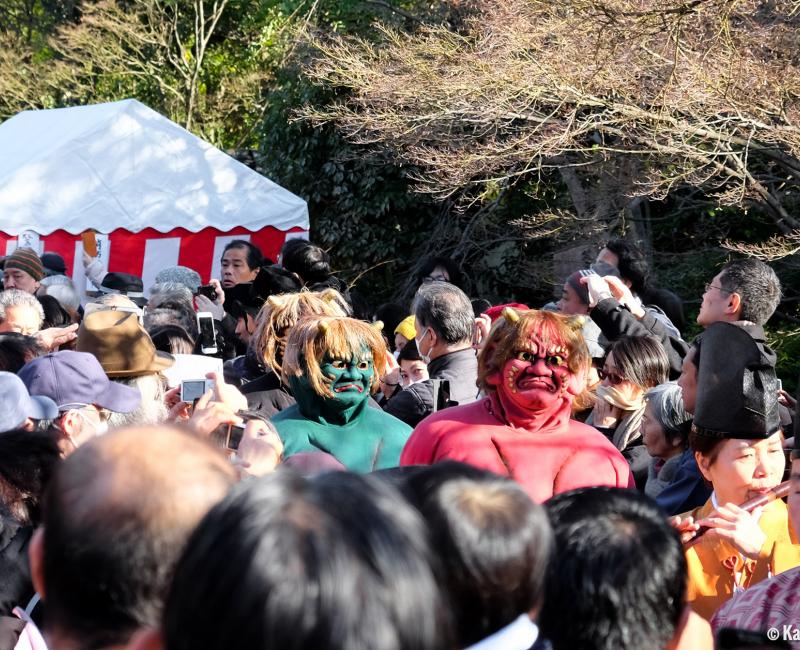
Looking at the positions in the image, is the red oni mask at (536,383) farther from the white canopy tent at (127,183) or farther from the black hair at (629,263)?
the white canopy tent at (127,183)

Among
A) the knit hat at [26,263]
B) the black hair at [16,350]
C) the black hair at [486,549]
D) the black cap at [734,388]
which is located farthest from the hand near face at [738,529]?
the knit hat at [26,263]

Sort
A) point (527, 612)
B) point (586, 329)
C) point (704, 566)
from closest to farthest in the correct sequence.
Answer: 1. point (527, 612)
2. point (704, 566)
3. point (586, 329)

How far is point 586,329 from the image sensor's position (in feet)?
16.7

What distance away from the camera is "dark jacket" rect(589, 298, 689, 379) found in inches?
183

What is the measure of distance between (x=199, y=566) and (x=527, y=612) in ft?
2.18

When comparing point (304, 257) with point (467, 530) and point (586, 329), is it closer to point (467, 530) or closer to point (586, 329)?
point (586, 329)

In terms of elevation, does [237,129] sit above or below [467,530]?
below

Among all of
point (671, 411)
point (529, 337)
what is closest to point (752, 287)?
point (671, 411)

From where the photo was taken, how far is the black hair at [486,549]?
1478mm

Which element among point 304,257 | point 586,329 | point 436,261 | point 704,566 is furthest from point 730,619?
point 436,261

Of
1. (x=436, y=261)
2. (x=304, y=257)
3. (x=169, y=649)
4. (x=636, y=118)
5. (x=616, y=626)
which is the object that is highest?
(x=169, y=649)

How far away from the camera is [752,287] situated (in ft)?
14.1

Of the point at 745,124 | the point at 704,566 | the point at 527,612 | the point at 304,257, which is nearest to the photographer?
the point at 527,612

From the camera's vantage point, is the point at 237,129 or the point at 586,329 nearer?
the point at 586,329
